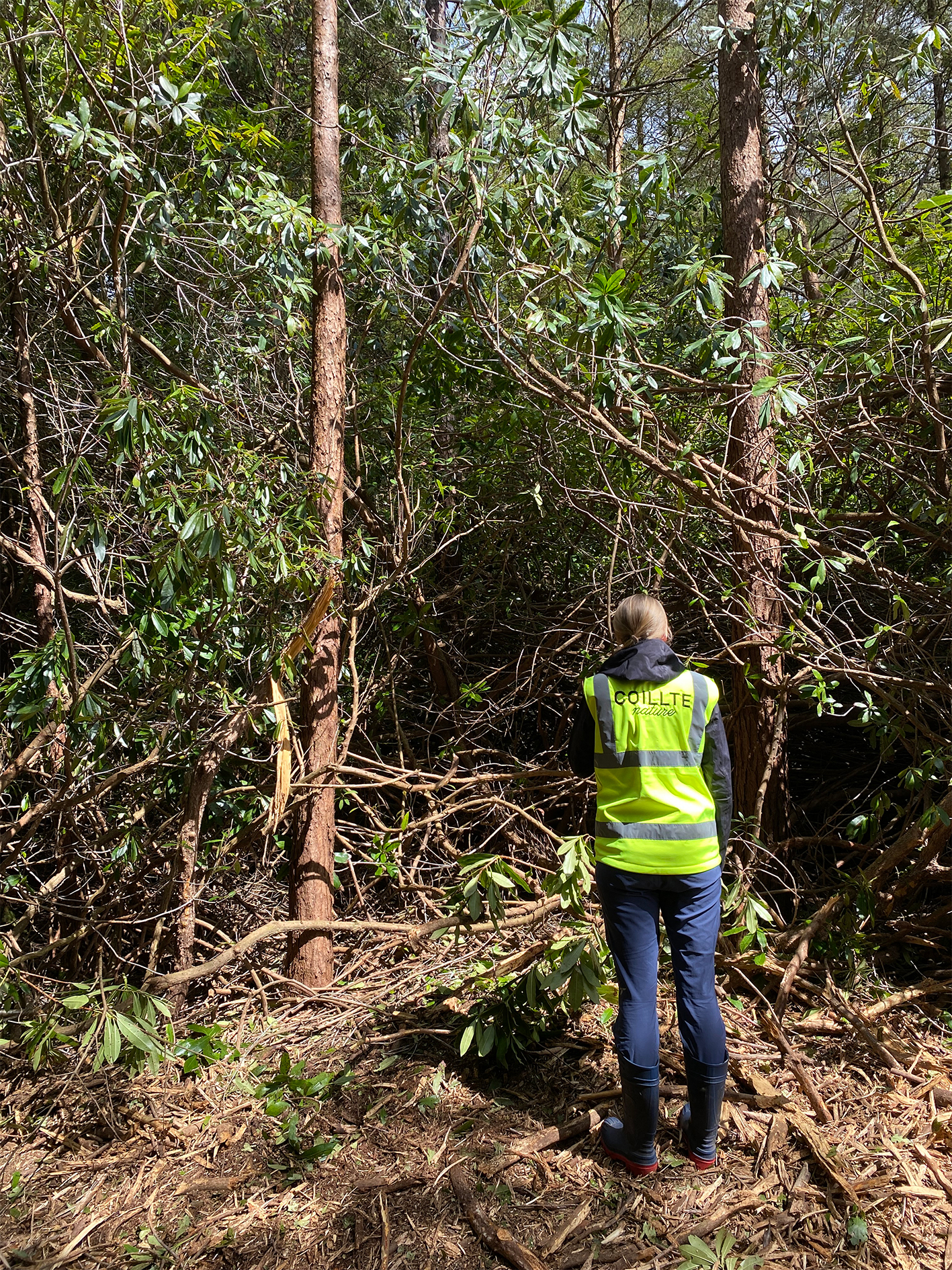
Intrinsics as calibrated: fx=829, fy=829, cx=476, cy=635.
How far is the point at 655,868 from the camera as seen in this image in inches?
108

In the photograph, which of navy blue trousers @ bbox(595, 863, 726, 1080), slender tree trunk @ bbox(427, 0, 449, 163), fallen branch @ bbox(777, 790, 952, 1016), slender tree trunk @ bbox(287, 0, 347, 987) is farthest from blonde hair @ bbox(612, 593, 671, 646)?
slender tree trunk @ bbox(427, 0, 449, 163)

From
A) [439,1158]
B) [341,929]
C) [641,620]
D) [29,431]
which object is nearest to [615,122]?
[29,431]

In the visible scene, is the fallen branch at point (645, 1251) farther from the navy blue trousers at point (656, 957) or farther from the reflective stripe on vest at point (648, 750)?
the reflective stripe on vest at point (648, 750)

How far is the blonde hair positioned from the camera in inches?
114

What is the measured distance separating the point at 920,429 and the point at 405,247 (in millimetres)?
2742

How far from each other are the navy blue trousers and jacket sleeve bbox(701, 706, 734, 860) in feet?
0.70

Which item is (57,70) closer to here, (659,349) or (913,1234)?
(659,349)

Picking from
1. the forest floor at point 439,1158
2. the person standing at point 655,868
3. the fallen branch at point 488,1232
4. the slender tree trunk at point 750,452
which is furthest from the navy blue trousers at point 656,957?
the slender tree trunk at point 750,452

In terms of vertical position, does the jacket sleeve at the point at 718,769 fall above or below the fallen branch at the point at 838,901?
above

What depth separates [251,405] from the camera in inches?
181

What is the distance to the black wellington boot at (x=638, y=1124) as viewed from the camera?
2.71 meters

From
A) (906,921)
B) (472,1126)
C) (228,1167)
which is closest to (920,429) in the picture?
(906,921)

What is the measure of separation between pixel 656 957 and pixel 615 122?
593 centimetres

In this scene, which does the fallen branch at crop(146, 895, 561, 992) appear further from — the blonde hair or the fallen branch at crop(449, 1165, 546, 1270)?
the blonde hair
